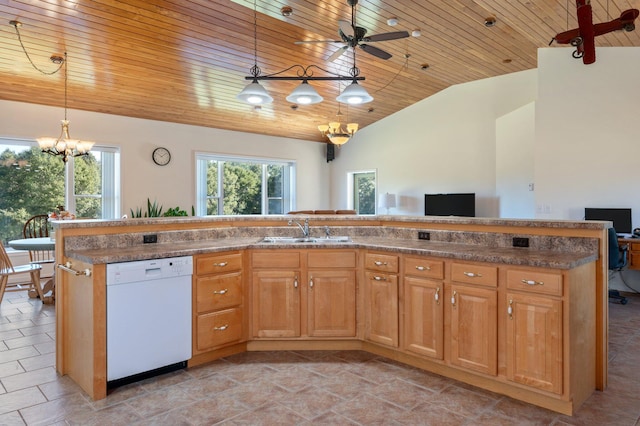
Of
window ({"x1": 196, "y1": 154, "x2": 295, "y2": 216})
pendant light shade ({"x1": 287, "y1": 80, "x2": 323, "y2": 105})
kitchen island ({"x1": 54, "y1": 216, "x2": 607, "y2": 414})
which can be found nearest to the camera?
kitchen island ({"x1": 54, "y1": 216, "x2": 607, "y2": 414})

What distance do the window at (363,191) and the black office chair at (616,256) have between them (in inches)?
196

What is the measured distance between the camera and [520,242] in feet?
9.73

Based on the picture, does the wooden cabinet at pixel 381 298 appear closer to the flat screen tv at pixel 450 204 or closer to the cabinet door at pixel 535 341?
the cabinet door at pixel 535 341

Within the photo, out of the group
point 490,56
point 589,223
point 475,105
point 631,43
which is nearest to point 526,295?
point 589,223

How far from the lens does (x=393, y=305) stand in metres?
3.15

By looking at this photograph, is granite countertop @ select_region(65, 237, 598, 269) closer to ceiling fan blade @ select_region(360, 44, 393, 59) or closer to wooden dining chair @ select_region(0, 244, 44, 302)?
ceiling fan blade @ select_region(360, 44, 393, 59)

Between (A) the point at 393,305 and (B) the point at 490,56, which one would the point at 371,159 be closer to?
(B) the point at 490,56

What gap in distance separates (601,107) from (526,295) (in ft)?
13.7

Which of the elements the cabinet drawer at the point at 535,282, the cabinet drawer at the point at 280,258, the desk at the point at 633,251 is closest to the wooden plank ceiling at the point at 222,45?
the desk at the point at 633,251

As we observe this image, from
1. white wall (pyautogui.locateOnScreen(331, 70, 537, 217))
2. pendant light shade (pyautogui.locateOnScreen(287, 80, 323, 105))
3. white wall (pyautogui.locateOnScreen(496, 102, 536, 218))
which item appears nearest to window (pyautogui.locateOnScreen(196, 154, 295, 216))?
white wall (pyautogui.locateOnScreen(331, 70, 537, 217))

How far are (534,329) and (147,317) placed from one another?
245cm

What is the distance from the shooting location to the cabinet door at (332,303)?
11.0 ft

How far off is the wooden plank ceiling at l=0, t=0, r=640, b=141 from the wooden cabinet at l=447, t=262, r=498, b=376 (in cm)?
324

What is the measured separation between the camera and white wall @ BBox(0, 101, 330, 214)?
596 centimetres
